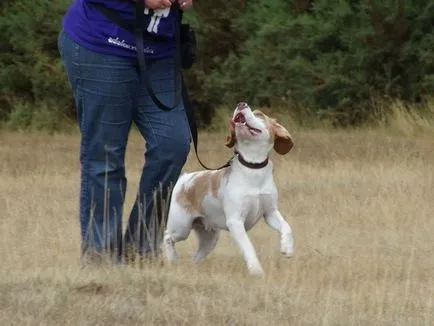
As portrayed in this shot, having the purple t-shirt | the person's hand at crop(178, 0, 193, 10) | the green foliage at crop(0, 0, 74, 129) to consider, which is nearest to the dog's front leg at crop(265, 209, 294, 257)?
the purple t-shirt

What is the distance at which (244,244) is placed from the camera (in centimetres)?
740

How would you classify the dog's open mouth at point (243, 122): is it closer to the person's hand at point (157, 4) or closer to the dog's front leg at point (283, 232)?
the dog's front leg at point (283, 232)

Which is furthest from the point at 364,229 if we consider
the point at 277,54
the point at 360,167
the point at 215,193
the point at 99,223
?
the point at 277,54

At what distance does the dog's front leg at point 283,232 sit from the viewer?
24.4ft

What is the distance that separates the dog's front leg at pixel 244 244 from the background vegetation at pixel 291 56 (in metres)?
12.2

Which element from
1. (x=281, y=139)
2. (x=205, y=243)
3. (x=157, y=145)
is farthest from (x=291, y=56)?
(x=157, y=145)

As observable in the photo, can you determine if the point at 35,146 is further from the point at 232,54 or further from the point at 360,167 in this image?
the point at 360,167

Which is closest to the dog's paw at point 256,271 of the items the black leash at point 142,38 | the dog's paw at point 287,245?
the dog's paw at point 287,245

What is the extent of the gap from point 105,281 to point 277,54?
49.5 ft

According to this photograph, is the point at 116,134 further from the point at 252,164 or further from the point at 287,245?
the point at 287,245

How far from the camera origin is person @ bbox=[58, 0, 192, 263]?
277 inches

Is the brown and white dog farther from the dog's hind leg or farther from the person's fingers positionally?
the person's fingers

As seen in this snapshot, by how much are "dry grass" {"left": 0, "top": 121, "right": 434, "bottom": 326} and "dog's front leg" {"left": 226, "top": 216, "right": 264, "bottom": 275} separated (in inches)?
4.3

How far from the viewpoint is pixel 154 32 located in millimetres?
7082
